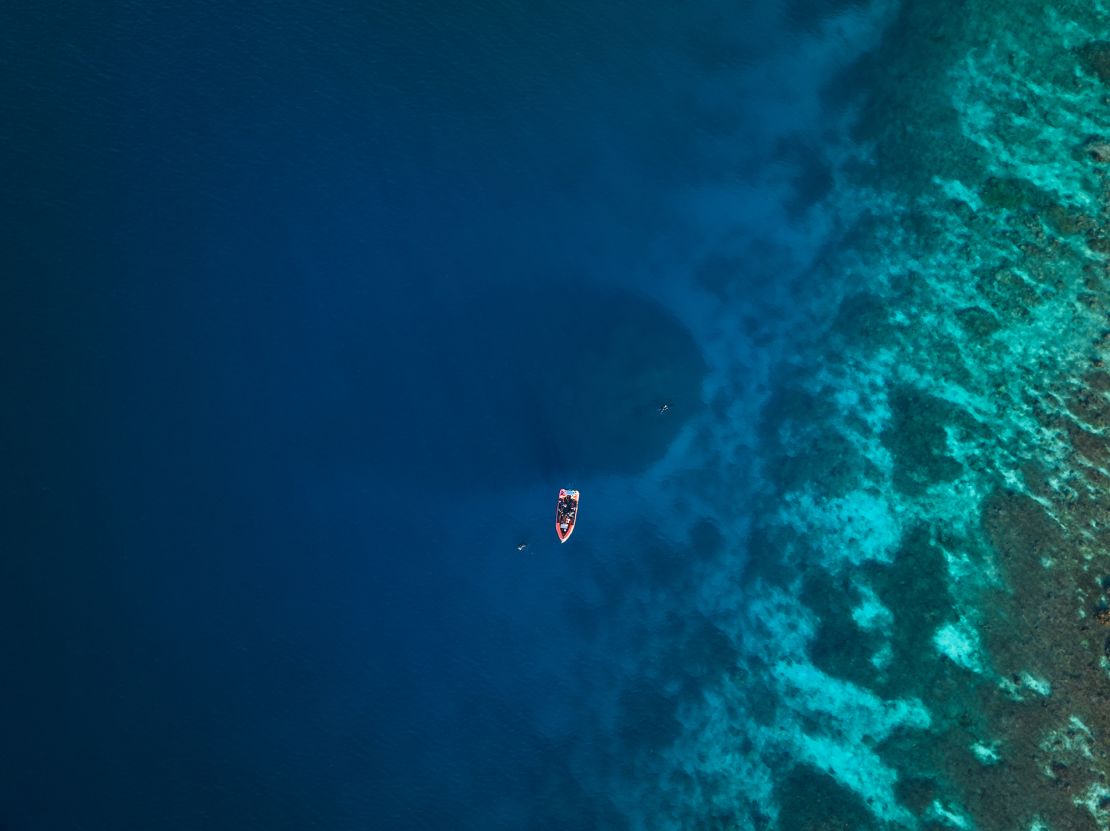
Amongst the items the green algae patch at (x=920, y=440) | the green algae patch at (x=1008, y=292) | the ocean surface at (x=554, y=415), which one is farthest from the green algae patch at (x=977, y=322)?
the green algae patch at (x=920, y=440)

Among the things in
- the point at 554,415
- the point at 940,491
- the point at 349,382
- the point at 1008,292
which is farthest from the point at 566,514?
the point at 1008,292

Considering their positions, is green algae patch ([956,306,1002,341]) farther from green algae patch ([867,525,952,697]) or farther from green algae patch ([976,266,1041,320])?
green algae patch ([867,525,952,697])

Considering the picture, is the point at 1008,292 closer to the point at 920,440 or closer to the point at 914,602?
the point at 920,440

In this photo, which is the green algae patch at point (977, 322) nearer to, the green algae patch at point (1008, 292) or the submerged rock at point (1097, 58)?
the green algae patch at point (1008, 292)

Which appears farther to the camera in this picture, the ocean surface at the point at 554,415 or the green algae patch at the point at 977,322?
the green algae patch at the point at 977,322

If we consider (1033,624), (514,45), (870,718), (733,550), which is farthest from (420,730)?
(514,45)

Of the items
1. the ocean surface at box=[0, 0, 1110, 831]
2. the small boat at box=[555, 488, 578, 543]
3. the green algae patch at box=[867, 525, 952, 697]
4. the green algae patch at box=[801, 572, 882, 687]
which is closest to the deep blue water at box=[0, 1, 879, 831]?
the ocean surface at box=[0, 0, 1110, 831]

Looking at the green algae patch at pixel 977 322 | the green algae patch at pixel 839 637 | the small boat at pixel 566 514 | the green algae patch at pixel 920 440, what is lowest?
the green algae patch at pixel 839 637
